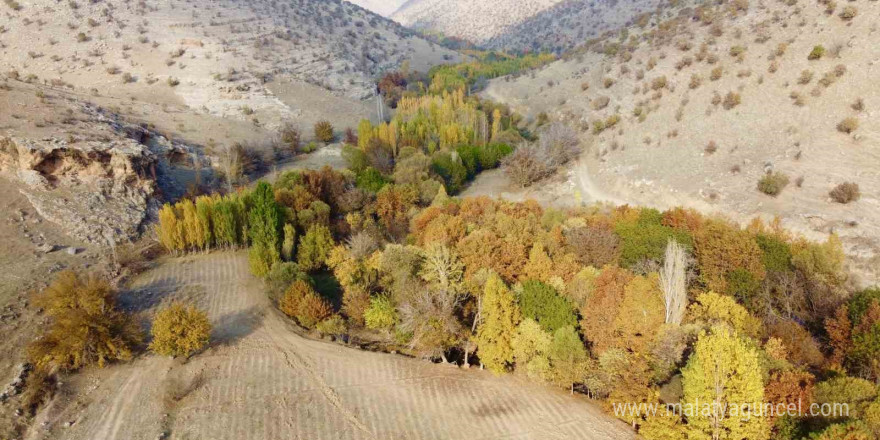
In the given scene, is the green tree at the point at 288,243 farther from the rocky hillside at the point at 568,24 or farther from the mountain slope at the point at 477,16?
the mountain slope at the point at 477,16

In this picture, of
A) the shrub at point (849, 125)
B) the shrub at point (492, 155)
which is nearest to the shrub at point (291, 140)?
the shrub at point (492, 155)

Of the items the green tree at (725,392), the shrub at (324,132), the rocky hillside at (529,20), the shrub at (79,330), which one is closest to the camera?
the green tree at (725,392)

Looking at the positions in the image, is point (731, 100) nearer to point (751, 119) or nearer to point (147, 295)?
point (751, 119)

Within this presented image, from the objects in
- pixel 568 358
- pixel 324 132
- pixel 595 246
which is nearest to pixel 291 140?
pixel 324 132

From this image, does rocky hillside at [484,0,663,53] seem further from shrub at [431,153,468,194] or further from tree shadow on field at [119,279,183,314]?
tree shadow on field at [119,279,183,314]

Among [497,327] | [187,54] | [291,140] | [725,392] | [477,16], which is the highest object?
[477,16]

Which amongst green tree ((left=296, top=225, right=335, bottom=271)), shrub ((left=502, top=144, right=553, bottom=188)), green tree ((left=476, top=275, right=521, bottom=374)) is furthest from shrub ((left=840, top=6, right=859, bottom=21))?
green tree ((left=296, top=225, right=335, bottom=271))
